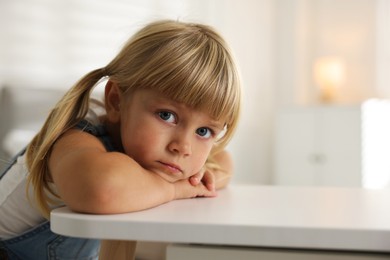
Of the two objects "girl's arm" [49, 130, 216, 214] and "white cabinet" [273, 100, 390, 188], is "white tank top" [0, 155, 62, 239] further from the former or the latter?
"white cabinet" [273, 100, 390, 188]

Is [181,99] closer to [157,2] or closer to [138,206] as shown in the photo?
[138,206]

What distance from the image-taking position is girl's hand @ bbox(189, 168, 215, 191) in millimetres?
878

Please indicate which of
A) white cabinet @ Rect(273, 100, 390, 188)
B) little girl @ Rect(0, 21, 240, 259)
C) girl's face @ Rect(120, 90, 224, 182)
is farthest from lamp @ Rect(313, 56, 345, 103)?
girl's face @ Rect(120, 90, 224, 182)

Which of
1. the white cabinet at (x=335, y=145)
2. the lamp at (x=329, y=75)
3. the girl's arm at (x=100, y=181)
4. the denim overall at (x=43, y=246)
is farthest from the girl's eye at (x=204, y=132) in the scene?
the lamp at (x=329, y=75)

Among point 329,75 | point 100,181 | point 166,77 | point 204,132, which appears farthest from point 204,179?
point 329,75

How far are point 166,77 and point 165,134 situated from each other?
0.09 meters

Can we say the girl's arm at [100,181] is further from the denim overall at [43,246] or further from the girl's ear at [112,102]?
the denim overall at [43,246]

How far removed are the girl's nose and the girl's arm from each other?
2.6 inches

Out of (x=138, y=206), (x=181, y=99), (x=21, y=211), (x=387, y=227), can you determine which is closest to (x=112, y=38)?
(x=21, y=211)

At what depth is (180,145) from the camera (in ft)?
2.74

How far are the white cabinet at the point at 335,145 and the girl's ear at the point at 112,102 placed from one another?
2.85 meters

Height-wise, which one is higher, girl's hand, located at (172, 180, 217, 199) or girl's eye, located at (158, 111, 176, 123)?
girl's eye, located at (158, 111, 176, 123)

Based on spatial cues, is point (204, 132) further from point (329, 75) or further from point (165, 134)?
point (329, 75)

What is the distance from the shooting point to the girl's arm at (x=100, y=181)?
64 centimetres
